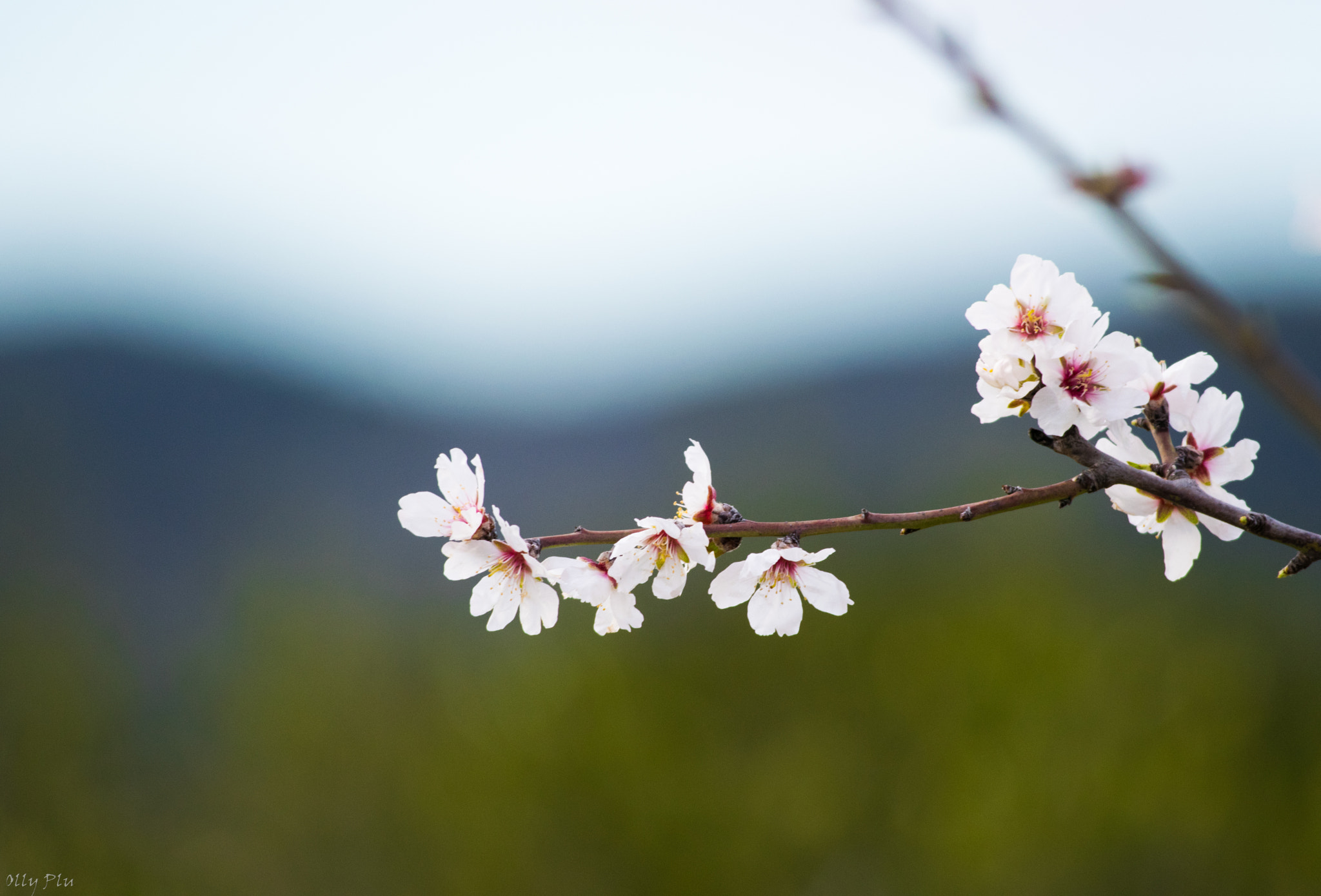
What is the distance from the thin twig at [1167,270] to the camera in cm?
76

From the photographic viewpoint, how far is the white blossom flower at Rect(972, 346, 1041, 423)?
1.22 metres

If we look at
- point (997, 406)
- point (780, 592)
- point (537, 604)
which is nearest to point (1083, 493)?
point (997, 406)

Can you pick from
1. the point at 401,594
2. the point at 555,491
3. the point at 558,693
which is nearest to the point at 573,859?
the point at 558,693

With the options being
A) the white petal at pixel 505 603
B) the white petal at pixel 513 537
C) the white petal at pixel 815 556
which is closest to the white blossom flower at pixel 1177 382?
the white petal at pixel 815 556

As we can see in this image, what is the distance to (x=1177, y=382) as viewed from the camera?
133 centimetres

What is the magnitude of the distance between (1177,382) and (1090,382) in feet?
0.69

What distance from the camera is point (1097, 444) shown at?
1.29 meters

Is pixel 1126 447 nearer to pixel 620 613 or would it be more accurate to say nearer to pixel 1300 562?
pixel 1300 562

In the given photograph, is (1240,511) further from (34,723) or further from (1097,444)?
(34,723)

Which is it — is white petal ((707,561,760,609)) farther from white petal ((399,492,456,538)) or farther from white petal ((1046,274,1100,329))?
white petal ((1046,274,1100,329))

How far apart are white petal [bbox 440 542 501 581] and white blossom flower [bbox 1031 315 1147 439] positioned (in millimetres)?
800

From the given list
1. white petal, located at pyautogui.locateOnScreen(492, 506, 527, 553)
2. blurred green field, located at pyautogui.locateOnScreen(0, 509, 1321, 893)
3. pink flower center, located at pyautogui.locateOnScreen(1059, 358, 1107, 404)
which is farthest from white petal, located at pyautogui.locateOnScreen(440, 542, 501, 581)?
blurred green field, located at pyautogui.locateOnScreen(0, 509, 1321, 893)

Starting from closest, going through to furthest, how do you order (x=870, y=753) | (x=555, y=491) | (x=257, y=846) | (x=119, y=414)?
(x=870, y=753), (x=257, y=846), (x=555, y=491), (x=119, y=414)

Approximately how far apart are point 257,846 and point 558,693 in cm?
484
